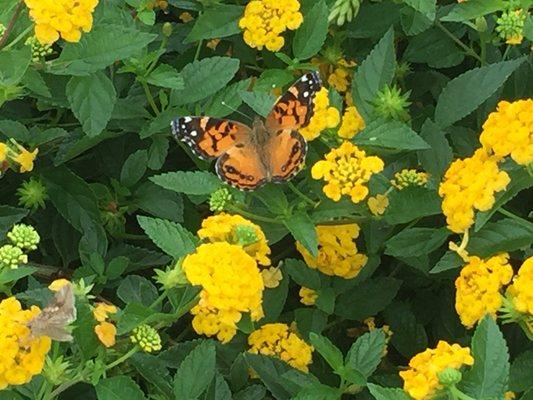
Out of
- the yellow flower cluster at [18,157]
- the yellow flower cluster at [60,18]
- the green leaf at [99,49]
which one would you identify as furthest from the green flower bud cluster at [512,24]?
the yellow flower cluster at [18,157]

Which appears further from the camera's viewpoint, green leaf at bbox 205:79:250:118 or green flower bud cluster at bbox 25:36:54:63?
green leaf at bbox 205:79:250:118

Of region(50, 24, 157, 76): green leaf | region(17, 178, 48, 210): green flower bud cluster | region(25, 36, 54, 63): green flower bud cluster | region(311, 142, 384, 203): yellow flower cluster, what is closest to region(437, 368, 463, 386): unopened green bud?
region(311, 142, 384, 203): yellow flower cluster

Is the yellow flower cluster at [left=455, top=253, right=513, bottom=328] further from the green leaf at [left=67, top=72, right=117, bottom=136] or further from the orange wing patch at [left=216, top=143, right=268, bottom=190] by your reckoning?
the green leaf at [left=67, top=72, right=117, bottom=136]

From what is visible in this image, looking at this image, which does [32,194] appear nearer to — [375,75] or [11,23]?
[11,23]

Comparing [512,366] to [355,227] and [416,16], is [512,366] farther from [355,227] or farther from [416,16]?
[416,16]

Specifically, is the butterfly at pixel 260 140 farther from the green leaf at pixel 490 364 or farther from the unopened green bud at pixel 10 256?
the green leaf at pixel 490 364

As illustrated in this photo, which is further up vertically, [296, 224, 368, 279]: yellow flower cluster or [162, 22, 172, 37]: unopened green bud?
[162, 22, 172, 37]: unopened green bud

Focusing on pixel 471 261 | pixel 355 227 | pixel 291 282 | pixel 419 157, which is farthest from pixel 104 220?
pixel 471 261
